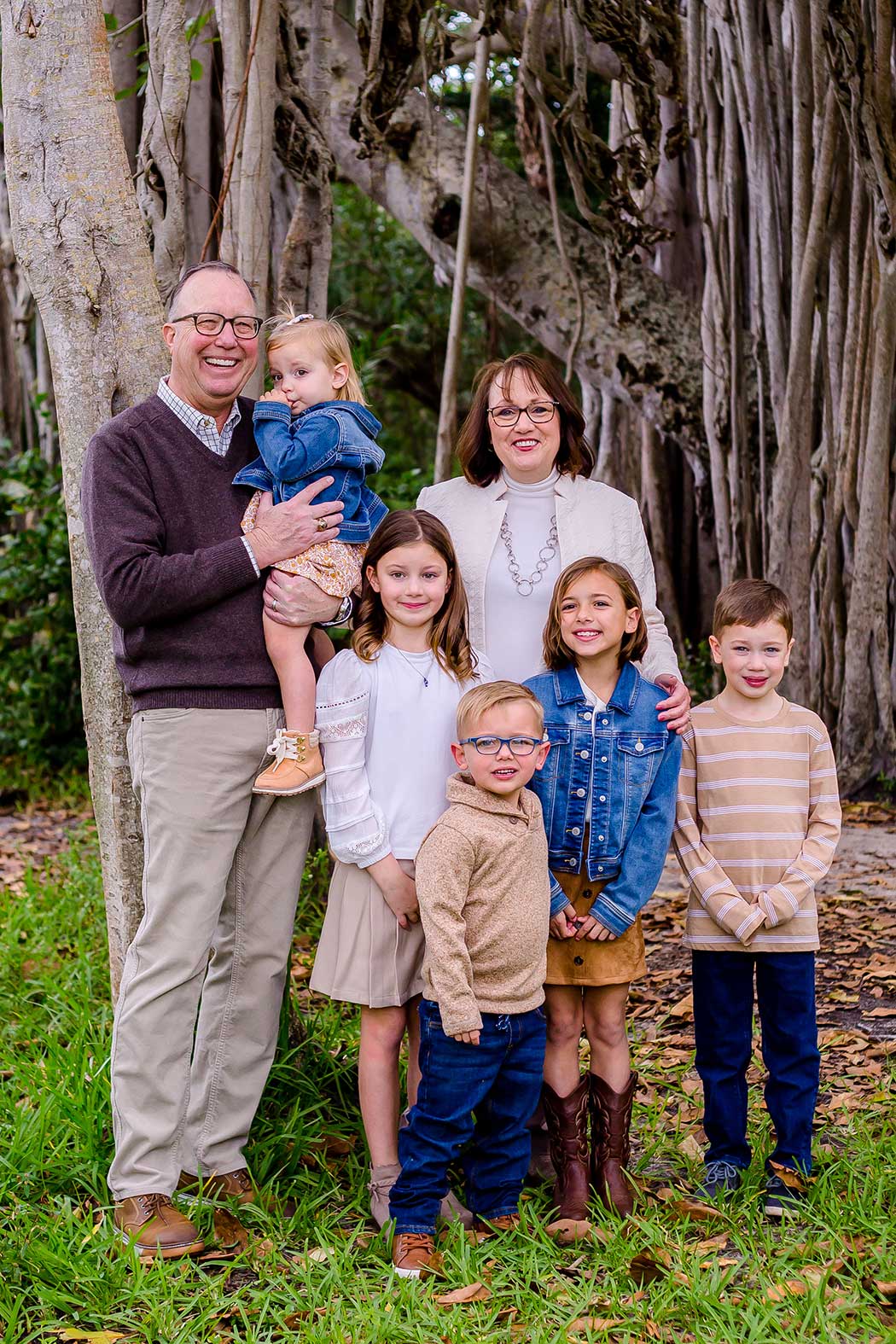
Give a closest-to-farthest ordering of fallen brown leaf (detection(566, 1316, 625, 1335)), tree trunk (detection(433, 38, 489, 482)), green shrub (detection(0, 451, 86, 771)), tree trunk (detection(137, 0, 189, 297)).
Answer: fallen brown leaf (detection(566, 1316, 625, 1335)) → tree trunk (detection(137, 0, 189, 297)) → tree trunk (detection(433, 38, 489, 482)) → green shrub (detection(0, 451, 86, 771))

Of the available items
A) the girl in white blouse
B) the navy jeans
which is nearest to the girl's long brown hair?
the girl in white blouse

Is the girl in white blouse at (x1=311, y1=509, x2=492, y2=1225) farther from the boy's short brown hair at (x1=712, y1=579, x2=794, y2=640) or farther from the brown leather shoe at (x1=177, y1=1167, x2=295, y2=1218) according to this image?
the boy's short brown hair at (x1=712, y1=579, x2=794, y2=640)

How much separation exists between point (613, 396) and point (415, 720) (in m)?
3.86

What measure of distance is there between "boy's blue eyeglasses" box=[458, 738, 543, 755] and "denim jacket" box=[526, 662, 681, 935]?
5.4 inches

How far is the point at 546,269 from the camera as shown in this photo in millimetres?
5191

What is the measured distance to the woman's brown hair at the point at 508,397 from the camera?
98.4 inches

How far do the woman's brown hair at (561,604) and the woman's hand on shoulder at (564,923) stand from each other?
46 centimetres

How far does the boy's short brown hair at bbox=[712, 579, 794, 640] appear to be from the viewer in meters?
2.48

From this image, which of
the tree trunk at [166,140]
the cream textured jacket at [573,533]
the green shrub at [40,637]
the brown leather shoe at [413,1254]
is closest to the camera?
the brown leather shoe at [413,1254]

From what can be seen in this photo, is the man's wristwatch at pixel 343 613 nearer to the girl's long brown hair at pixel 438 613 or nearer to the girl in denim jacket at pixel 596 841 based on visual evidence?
the girl's long brown hair at pixel 438 613

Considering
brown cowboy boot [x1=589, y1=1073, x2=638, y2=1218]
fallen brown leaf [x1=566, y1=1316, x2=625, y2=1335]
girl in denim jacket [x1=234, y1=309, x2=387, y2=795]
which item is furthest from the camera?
brown cowboy boot [x1=589, y1=1073, x2=638, y2=1218]

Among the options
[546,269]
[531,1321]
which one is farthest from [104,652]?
[546,269]

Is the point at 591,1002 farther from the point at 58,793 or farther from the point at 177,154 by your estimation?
the point at 58,793

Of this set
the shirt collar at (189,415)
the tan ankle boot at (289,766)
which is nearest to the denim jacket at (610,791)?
the tan ankle boot at (289,766)
